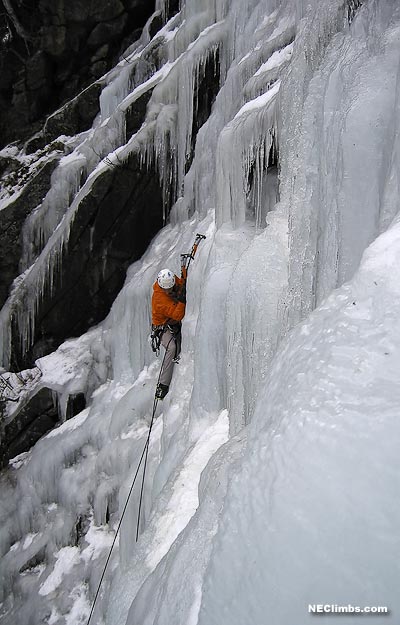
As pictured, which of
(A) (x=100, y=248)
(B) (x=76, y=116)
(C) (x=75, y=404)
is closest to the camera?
(C) (x=75, y=404)

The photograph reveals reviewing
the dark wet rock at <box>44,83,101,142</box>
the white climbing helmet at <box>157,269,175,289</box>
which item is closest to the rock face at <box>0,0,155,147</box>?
the dark wet rock at <box>44,83,101,142</box>

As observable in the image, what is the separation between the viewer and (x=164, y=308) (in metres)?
5.11

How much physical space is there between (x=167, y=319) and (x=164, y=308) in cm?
13

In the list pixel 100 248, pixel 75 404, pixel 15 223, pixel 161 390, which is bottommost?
pixel 75 404

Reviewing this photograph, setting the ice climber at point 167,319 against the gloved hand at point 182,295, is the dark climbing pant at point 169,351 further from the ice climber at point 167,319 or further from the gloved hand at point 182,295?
the gloved hand at point 182,295

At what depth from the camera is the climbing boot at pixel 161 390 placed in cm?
517

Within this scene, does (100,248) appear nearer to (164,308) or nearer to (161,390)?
(164,308)

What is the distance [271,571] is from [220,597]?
200 millimetres

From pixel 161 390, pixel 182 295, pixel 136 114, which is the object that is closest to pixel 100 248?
pixel 136 114

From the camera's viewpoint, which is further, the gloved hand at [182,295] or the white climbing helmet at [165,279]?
the gloved hand at [182,295]

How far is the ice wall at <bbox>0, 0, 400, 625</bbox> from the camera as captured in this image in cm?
120

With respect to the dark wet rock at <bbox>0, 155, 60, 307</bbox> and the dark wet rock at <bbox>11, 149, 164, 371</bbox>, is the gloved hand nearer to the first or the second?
the dark wet rock at <bbox>11, 149, 164, 371</bbox>

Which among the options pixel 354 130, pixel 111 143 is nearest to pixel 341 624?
pixel 354 130

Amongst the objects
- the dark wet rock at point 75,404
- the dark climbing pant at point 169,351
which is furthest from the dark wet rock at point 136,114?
the dark climbing pant at point 169,351
